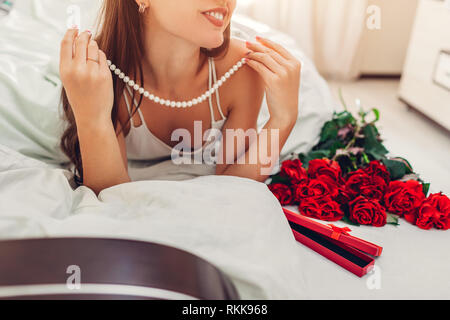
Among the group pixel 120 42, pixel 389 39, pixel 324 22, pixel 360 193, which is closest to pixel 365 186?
pixel 360 193

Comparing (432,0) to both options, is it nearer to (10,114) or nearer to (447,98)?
(447,98)

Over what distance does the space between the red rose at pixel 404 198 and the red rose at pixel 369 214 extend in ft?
0.20

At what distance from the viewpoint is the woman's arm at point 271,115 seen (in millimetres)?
866

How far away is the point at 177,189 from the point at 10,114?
0.66 meters

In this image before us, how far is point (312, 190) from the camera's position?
3.27 feet

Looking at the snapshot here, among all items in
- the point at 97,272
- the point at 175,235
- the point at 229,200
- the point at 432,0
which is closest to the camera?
the point at 97,272

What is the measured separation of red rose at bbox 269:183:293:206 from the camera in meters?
1.03

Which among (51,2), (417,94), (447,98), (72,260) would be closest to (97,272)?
(72,260)

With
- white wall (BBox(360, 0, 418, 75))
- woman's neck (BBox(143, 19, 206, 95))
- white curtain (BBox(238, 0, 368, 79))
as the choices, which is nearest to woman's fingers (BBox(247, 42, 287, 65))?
woman's neck (BBox(143, 19, 206, 95))

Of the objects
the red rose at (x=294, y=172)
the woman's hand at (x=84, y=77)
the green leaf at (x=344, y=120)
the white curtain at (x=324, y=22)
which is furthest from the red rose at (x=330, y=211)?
the white curtain at (x=324, y=22)

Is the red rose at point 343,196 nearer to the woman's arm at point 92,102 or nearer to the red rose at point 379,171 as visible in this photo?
the red rose at point 379,171

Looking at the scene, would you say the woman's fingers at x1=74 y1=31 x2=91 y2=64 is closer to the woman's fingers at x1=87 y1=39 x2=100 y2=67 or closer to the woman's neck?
the woman's fingers at x1=87 y1=39 x2=100 y2=67

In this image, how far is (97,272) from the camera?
530 mm

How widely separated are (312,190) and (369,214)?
15 cm
